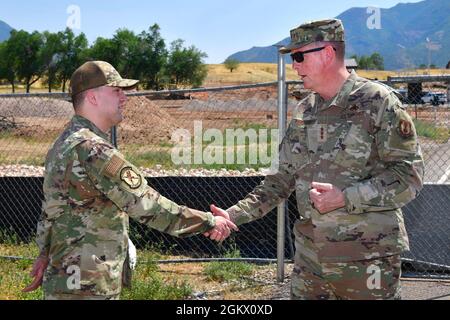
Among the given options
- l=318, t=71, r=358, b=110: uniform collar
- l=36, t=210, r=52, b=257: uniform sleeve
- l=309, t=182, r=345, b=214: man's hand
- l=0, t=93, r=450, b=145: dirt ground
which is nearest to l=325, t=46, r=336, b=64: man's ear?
l=318, t=71, r=358, b=110: uniform collar

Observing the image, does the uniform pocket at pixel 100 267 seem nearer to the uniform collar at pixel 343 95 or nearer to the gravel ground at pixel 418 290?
the uniform collar at pixel 343 95

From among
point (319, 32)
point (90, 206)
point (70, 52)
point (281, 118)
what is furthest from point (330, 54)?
point (70, 52)

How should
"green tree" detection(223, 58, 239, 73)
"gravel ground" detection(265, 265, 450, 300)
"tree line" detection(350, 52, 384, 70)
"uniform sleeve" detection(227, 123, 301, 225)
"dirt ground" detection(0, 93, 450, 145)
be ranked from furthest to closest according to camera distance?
"green tree" detection(223, 58, 239, 73), "tree line" detection(350, 52, 384, 70), "dirt ground" detection(0, 93, 450, 145), "gravel ground" detection(265, 265, 450, 300), "uniform sleeve" detection(227, 123, 301, 225)

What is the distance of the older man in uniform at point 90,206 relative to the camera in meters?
2.99

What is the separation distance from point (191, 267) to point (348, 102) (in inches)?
154

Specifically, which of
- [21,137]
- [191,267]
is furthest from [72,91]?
[21,137]

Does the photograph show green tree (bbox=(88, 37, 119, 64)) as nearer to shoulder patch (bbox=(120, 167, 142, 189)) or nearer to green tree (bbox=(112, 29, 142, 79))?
green tree (bbox=(112, 29, 142, 79))

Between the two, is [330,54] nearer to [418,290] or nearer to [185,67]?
[418,290]

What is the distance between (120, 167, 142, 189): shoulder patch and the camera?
9.84ft

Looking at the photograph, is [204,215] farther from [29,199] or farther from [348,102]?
[29,199]

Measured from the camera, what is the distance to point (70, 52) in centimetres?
6581

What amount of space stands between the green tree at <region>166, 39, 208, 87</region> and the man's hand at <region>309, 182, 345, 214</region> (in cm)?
6742

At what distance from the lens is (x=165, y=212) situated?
315 centimetres

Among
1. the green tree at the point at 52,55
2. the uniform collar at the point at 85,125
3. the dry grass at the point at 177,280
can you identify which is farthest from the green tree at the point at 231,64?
the uniform collar at the point at 85,125
